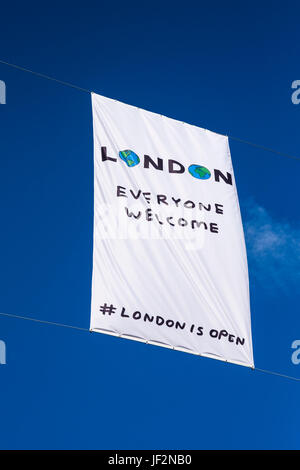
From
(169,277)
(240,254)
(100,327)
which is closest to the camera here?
(100,327)

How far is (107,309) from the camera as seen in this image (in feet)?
40.6

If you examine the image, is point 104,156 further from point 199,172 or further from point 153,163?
point 199,172

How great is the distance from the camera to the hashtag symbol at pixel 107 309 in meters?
12.4

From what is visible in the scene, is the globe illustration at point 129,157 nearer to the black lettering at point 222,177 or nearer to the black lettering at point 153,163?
the black lettering at point 153,163

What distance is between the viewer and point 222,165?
14445 mm

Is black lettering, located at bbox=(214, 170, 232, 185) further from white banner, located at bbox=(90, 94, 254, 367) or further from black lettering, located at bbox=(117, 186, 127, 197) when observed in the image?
black lettering, located at bbox=(117, 186, 127, 197)

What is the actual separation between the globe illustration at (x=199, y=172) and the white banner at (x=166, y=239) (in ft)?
0.06

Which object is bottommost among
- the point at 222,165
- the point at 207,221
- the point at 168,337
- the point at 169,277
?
the point at 168,337

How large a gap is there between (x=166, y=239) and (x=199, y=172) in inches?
56.6

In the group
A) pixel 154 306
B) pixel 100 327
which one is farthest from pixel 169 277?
pixel 100 327

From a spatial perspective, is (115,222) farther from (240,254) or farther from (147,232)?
(240,254)

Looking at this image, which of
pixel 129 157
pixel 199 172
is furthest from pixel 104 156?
pixel 199 172

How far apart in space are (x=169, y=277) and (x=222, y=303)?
945 millimetres

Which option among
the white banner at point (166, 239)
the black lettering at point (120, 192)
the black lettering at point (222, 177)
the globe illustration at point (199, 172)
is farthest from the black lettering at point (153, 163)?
the black lettering at point (222, 177)
